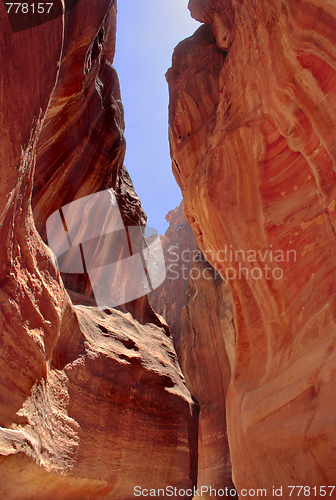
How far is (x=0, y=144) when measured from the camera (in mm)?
3547

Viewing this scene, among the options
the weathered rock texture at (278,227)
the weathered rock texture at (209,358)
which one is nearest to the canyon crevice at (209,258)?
the weathered rock texture at (278,227)

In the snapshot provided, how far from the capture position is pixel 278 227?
18.6 feet

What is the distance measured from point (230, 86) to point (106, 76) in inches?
313

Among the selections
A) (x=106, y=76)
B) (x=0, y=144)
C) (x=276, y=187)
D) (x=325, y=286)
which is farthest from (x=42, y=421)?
(x=106, y=76)
